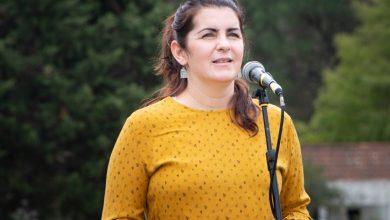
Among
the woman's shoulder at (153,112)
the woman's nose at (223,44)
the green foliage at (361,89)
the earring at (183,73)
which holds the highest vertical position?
the woman's nose at (223,44)

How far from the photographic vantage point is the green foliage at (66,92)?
17609 millimetres

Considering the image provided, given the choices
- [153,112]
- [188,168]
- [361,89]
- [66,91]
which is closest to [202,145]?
[188,168]

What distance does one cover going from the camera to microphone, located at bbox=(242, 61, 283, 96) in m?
4.12

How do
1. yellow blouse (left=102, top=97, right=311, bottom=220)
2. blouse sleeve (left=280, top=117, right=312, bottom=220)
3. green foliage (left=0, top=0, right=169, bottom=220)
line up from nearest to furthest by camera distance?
yellow blouse (left=102, top=97, right=311, bottom=220) → blouse sleeve (left=280, top=117, right=312, bottom=220) → green foliage (left=0, top=0, right=169, bottom=220)

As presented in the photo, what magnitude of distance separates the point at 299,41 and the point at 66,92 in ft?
111

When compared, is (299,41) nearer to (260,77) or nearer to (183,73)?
(183,73)

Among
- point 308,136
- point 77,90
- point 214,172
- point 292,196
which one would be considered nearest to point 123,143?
point 214,172

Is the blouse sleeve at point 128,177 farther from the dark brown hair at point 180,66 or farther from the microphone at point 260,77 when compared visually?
the microphone at point 260,77

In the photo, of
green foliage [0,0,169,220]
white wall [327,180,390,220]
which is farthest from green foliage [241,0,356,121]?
green foliage [0,0,169,220]

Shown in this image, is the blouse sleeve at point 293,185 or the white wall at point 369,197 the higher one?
the blouse sleeve at point 293,185

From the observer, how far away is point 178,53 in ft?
14.7

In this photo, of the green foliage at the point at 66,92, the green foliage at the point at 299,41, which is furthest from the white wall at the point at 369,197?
the green foliage at the point at 299,41

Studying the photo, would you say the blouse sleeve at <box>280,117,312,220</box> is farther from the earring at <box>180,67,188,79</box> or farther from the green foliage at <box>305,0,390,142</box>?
the green foliage at <box>305,0,390,142</box>

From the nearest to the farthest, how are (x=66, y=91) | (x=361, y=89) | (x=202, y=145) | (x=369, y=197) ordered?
(x=202, y=145), (x=66, y=91), (x=369, y=197), (x=361, y=89)
